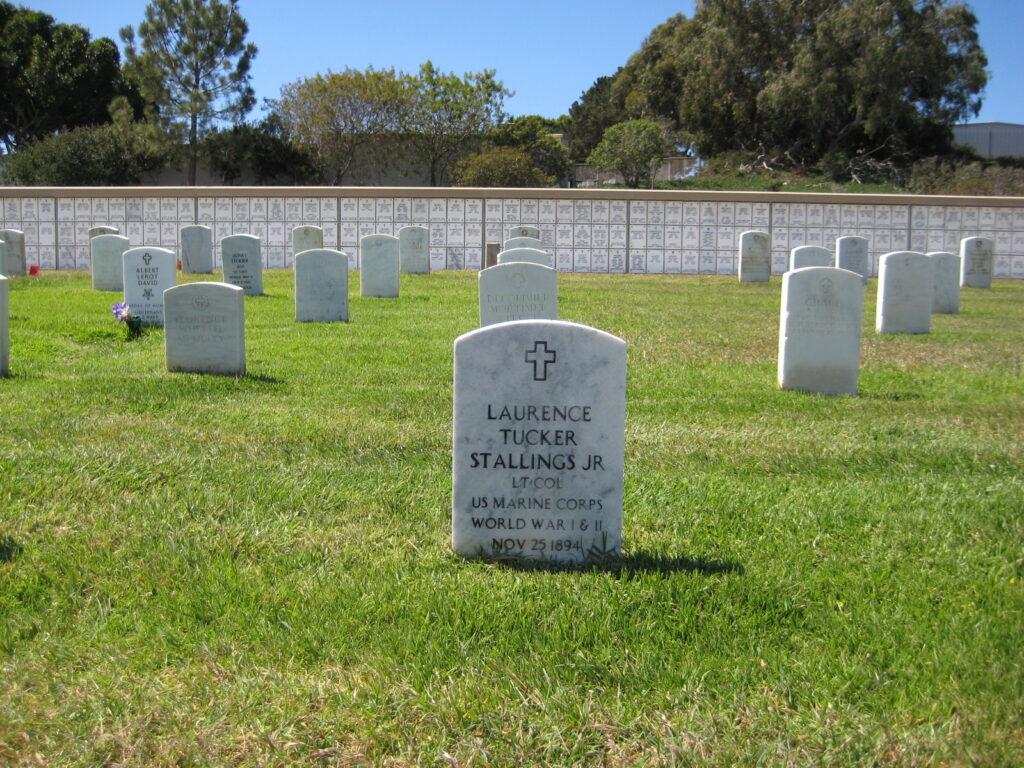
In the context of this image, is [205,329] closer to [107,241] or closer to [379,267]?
[379,267]

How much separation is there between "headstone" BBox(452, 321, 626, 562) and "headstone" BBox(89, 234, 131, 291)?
1475 centimetres

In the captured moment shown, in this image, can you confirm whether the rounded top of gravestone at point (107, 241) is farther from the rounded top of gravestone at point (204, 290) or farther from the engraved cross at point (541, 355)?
the engraved cross at point (541, 355)

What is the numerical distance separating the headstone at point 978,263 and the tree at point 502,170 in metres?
20.9

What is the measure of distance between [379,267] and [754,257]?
34.4 ft

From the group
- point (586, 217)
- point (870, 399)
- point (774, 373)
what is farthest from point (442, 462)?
point (586, 217)

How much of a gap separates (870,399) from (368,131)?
41.6 meters

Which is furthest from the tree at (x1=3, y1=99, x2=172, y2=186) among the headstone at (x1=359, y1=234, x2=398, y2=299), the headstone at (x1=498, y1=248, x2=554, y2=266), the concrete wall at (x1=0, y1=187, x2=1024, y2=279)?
the headstone at (x1=498, y1=248, x2=554, y2=266)

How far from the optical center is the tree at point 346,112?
4603 cm

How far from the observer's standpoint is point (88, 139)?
43562mm

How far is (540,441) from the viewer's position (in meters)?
3.98

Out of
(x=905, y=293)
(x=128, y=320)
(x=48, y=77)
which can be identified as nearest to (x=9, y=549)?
(x=128, y=320)

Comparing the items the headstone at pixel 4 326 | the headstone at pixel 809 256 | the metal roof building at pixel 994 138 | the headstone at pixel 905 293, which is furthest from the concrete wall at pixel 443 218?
the metal roof building at pixel 994 138

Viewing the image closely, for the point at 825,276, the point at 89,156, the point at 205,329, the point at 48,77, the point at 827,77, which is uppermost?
the point at 48,77

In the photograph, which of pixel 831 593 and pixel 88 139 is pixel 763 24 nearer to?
pixel 88 139
